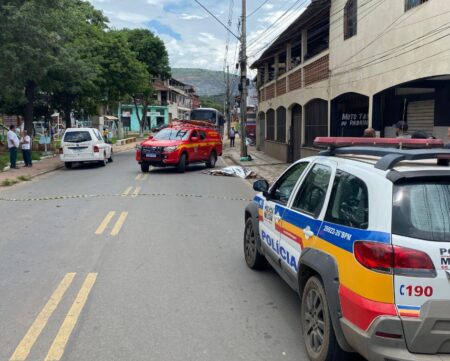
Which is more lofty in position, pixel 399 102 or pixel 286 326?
pixel 399 102

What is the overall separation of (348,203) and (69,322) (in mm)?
2793

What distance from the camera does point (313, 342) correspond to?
3902 mm

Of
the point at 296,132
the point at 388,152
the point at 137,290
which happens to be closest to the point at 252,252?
the point at 137,290

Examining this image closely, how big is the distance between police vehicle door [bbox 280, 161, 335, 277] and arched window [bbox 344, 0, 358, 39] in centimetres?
1202

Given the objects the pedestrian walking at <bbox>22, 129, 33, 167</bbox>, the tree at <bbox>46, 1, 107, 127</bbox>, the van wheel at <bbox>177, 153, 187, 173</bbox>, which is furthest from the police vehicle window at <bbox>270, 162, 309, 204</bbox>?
the tree at <bbox>46, 1, 107, 127</bbox>

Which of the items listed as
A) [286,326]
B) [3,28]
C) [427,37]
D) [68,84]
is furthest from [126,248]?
[68,84]

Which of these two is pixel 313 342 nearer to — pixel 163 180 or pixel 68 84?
pixel 163 180

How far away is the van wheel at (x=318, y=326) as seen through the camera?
359 centimetres

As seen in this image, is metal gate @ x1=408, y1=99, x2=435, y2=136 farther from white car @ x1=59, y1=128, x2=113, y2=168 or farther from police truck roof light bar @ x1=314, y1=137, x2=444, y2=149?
white car @ x1=59, y1=128, x2=113, y2=168

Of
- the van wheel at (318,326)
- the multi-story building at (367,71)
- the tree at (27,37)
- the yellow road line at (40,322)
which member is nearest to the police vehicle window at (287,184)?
the van wheel at (318,326)

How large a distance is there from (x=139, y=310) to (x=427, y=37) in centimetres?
897

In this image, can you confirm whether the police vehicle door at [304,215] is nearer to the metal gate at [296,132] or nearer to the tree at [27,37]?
the tree at [27,37]

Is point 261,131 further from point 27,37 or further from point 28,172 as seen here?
point 28,172

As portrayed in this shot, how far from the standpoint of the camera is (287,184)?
538 centimetres
